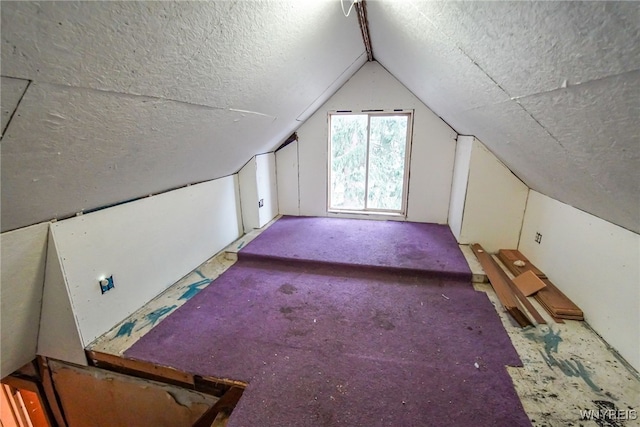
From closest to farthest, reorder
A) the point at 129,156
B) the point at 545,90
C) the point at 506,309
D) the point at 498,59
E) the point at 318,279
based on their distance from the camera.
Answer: the point at 545,90, the point at 498,59, the point at 129,156, the point at 506,309, the point at 318,279

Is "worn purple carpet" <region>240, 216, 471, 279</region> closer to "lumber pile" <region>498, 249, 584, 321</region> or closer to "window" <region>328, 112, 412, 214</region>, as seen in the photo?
"window" <region>328, 112, 412, 214</region>

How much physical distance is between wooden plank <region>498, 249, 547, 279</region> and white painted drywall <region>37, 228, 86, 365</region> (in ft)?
11.1

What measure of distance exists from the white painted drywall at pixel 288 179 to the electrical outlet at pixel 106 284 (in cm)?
264

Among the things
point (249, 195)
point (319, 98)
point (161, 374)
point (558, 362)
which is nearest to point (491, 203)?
point (558, 362)

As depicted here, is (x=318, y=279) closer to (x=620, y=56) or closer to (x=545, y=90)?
(x=545, y=90)

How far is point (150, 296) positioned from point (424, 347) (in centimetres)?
209

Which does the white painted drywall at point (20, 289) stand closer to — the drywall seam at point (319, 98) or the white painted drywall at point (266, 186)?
the white painted drywall at point (266, 186)

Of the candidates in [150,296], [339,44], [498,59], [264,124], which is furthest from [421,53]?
[150,296]

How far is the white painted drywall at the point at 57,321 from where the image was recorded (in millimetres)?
1590

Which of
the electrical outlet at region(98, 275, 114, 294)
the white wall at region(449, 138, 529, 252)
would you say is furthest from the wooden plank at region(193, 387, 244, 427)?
the white wall at region(449, 138, 529, 252)

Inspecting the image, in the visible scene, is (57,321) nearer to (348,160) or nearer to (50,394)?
(50,394)

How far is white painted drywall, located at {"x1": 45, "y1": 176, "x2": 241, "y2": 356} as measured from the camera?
168cm

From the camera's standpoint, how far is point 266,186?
3.86 m

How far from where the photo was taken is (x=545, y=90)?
42.2 inches
